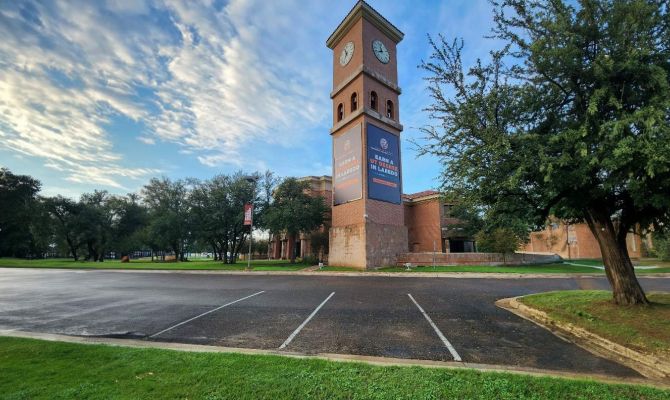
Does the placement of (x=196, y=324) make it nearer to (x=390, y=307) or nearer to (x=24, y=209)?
(x=390, y=307)

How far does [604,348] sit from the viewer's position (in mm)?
6285

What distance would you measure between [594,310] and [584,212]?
2726 mm

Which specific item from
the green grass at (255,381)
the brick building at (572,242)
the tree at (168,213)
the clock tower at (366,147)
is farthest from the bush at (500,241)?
the tree at (168,213)

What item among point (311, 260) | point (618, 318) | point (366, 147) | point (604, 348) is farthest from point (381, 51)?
point (604, 348)

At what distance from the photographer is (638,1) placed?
6.70 meters

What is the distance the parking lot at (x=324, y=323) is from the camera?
19.1ft

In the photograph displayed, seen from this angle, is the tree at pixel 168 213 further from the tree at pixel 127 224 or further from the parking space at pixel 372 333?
the parking space at pixel 372 333

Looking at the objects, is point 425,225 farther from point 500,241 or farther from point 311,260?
point 311,260

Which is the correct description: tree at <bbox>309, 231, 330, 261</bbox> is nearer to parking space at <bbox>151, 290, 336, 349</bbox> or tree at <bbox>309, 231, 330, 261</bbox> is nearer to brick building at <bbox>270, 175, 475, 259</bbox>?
brick building at <bbox>270, 175, 475, 259</bbox>

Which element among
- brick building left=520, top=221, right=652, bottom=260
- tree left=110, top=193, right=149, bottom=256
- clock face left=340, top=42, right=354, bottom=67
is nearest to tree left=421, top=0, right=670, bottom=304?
clock face left=340, top=42, right=354, bottom=67

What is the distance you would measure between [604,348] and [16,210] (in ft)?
278

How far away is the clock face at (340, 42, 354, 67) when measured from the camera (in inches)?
1300

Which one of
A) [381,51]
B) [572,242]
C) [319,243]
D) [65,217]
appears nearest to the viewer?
[381,51]

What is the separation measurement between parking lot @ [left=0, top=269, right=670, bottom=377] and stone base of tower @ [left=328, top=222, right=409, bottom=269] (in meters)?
15.3
